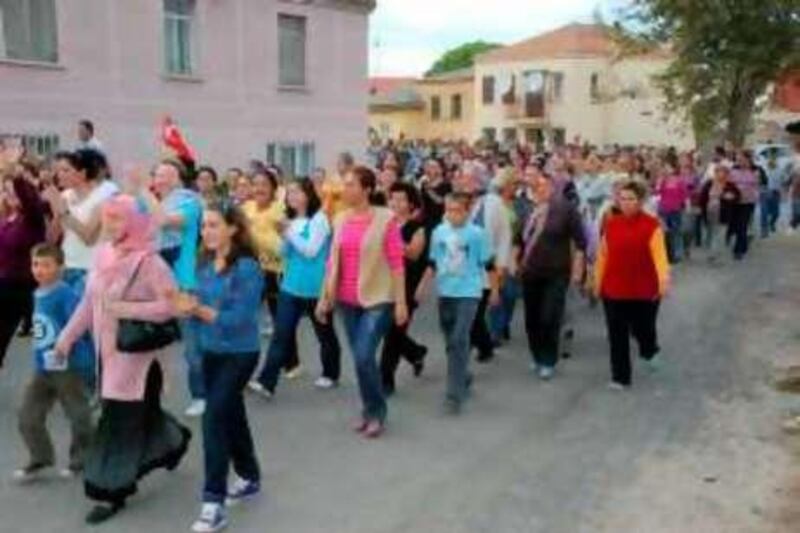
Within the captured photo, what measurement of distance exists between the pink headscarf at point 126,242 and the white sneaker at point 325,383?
3209mm

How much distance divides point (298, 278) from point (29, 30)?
1246cm

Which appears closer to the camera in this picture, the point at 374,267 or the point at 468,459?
the point at 468,459

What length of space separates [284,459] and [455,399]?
1.65m

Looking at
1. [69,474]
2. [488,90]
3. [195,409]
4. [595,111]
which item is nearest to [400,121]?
[488,90]

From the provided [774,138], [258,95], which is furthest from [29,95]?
[774,138]

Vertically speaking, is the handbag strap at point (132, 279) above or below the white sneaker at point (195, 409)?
above

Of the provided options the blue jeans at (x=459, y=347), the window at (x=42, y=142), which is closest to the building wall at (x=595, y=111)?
the window at (x=42, y=142)

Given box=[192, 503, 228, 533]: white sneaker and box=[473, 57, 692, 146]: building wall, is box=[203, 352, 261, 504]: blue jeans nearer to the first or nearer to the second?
box=[192, 503, 228, 533]: white sneaker

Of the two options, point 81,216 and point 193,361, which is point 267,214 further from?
point 81,216

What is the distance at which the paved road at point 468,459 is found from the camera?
19.9 ft

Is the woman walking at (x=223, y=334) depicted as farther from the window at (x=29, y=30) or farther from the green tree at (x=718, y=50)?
the green tree at (x=718, y=50)

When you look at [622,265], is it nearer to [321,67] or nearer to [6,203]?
[6,203]

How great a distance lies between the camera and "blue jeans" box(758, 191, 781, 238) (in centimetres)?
2370

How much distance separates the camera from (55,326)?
6.50 m
